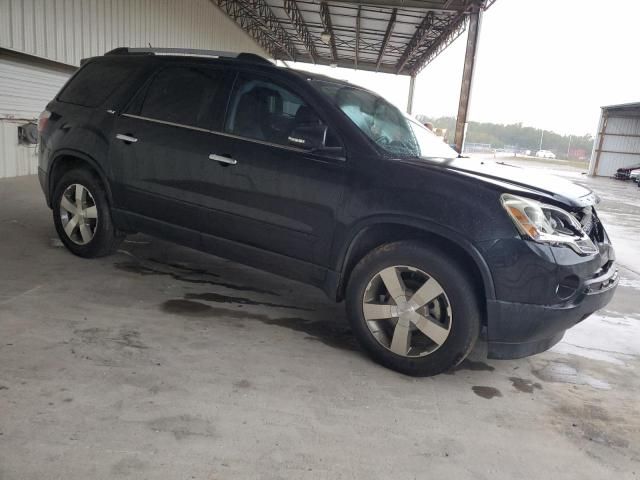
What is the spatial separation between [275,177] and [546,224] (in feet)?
5.41

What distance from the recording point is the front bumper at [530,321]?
103 inches

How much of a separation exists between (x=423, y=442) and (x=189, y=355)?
1.41 metres

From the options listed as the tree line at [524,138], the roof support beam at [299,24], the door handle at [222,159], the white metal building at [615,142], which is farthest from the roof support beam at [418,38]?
the tree line at [524,138]

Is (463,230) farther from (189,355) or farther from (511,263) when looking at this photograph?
(189,355)

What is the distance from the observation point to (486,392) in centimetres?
288

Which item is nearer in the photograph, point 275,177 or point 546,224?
point 546,224

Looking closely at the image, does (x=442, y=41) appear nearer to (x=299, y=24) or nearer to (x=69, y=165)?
(x=299, y=24)

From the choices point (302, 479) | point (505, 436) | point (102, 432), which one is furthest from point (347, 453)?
point (102, 432)

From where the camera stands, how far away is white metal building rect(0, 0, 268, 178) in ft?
26.2

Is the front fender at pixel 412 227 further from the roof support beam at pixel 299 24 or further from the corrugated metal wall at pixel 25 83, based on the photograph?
the roof support beam at pixel 299 24

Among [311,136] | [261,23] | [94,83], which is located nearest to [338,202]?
[311,136]

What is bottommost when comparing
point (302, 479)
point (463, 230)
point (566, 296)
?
point (302, 479)

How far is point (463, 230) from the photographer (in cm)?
267

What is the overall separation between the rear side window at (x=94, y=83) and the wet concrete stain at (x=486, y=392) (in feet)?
11.6
